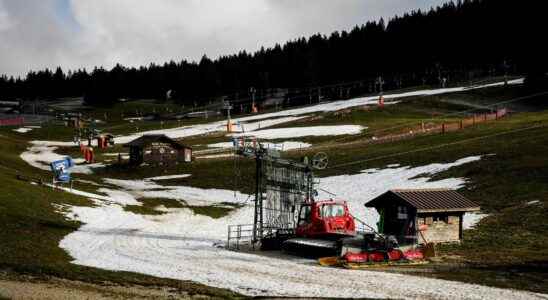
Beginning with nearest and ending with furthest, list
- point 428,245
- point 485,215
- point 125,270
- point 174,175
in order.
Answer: point 125,270, point 428,245, point 485,215, point 174,175

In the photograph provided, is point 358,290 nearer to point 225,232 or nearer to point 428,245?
point 428,245

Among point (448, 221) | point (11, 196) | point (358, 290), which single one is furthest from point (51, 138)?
point (358, 290)

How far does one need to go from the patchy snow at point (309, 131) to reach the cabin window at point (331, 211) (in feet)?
222

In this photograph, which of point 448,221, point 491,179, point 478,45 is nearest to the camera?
point 448,221

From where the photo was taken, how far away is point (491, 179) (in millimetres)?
61156

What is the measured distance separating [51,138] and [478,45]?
107 m

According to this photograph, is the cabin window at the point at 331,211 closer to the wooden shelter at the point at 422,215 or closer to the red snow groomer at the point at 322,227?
the red snow groomer at the point at 322,227

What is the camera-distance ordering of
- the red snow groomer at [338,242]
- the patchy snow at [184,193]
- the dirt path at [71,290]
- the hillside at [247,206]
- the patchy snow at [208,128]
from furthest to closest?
the patchy snow at [208,128] < the patchy snow at [184,193] < the red snow groomer at [338,242] < the hillside at [247,206] < the dirt path at [71,290]

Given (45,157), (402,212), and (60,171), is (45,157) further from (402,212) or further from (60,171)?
(402,212)

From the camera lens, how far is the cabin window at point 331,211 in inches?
1613

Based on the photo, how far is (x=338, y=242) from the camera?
37312 millimetres

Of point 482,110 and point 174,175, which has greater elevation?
point 482,110

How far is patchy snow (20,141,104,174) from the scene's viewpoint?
324 ft

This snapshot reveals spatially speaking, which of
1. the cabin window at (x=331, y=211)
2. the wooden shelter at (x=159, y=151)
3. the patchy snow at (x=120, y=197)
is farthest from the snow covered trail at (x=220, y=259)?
the wooden shelter at (x=159, y=151)
